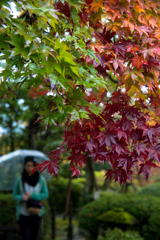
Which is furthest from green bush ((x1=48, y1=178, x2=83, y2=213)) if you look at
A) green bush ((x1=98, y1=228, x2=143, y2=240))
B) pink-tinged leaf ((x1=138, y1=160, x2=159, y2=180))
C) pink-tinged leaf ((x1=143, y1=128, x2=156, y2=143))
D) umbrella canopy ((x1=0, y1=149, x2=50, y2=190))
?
pink-tinged leaf ((x1=143, y1=128, x2=156, y2=143))

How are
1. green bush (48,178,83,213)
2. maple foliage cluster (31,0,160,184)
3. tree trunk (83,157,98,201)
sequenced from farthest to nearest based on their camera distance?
green bush (48,178,83,213), tree trunk (83,157,98,201), maple foliage cluster (31,0,160,184)

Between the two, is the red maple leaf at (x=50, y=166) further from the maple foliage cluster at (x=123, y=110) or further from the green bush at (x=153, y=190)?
the green bush at (x=153, y=190)

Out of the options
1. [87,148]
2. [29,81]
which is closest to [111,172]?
[87,148]

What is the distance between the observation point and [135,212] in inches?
190

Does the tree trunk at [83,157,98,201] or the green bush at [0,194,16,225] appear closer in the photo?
the green bush at [0,194,16,225]

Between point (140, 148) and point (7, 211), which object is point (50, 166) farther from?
point (7, 211)

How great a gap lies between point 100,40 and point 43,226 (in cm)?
540

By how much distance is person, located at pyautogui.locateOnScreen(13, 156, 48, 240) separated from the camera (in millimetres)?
3477

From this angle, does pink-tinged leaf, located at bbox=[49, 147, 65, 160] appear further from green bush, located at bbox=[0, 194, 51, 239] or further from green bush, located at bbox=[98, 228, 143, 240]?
green bush, located at bbox=[0, 194, 51, 239]

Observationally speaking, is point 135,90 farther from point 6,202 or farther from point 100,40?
point 6,202

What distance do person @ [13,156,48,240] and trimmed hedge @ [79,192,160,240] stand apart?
6.12ft

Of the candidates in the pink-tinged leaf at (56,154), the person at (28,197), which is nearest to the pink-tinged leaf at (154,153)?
the pink-tinged leaf at (56,154)

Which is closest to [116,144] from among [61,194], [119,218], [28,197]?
[28,197]

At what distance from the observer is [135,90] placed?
183 cm
